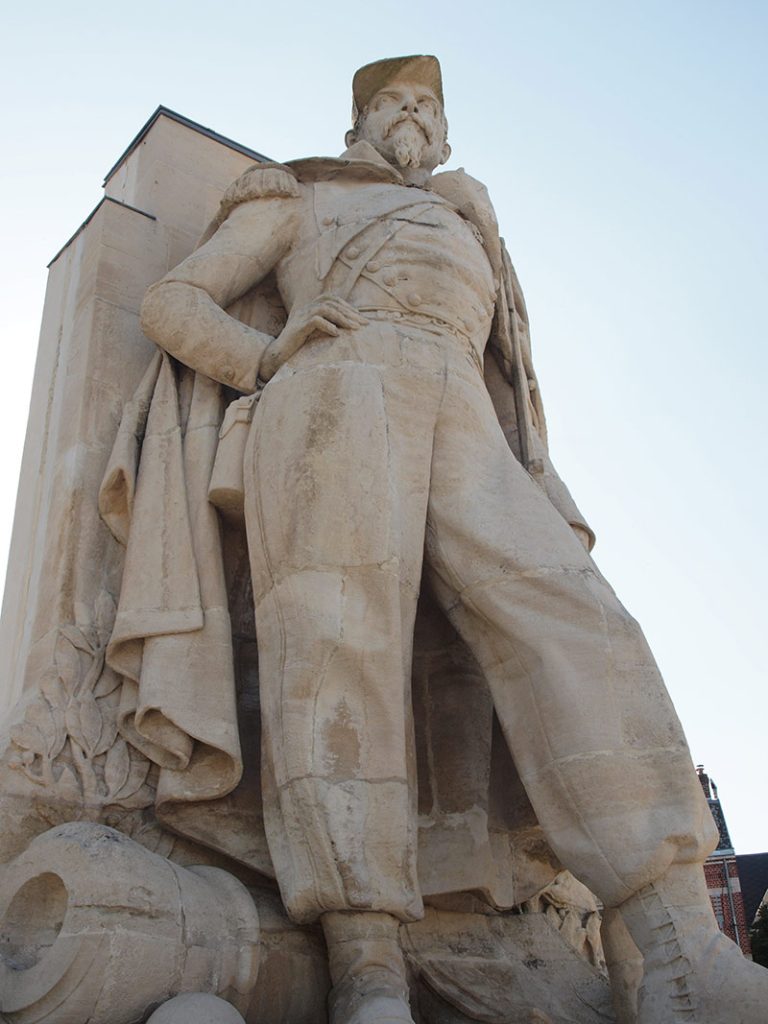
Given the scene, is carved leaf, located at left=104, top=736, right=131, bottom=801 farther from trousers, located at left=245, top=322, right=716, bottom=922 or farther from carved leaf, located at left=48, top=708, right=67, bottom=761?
trousers, located at left=245, top=322, right=716, bottom=922

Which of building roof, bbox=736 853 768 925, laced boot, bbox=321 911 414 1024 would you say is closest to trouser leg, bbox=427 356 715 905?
laced boot, bbox=321 911 414 1024

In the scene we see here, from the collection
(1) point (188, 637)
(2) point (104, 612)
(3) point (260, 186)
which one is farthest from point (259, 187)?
(1) point (188, 637)

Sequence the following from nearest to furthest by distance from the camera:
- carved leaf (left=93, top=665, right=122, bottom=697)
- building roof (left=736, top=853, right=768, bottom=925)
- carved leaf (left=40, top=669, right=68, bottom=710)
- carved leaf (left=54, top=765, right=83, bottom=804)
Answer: carved leaf (left=54, top=765, right=83, bottom=804) → carved leaf (left=40, top=669, right=68, bottom=710) → carved leaf (left=93, top=665, right=122, bottom=697) → building roof (left=736, top=853, right=768, bottom=925)

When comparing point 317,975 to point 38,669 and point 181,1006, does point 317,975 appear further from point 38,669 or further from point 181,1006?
point 38,669

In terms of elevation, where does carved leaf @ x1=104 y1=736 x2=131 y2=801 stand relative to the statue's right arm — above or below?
below

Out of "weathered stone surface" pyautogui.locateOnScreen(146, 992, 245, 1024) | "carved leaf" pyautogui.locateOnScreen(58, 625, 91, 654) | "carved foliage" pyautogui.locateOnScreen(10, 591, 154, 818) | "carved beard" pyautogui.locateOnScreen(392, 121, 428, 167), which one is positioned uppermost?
"carved beard" pyautogui.locateOnScreen(392, 121, 428, 167)

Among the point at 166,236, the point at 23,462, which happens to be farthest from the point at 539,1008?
the point at 166,236

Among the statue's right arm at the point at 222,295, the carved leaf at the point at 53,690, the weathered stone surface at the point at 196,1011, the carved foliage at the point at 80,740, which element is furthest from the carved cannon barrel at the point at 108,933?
the statue's right arm at the point at 222,295

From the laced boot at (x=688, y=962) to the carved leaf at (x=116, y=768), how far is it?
1803 millimetres

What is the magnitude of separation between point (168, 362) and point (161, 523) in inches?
32.1

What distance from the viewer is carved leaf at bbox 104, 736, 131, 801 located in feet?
14.8

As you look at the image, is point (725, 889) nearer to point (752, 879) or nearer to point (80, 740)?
point (752, 879)

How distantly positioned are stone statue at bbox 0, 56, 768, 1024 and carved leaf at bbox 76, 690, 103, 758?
0.01m

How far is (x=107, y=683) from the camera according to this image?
15.7 feet
